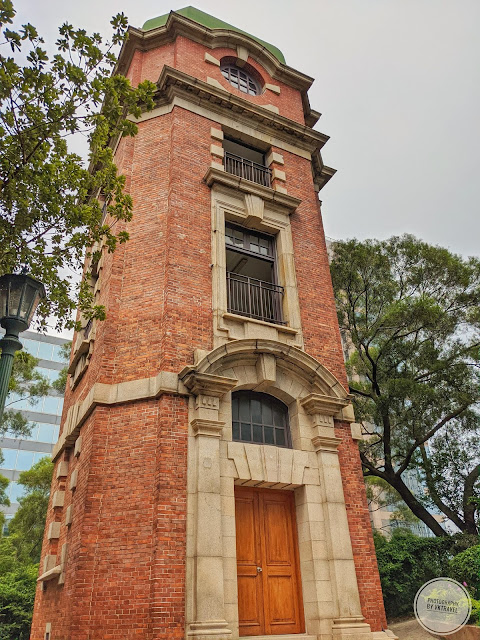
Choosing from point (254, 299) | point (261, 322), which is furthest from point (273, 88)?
point (261, 322)

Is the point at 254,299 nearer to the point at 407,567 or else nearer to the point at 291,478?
the point at 291,478

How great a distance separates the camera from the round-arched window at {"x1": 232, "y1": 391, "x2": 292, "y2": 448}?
29.6 feet

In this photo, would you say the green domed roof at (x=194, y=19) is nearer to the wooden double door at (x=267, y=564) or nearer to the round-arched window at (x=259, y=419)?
the round-arched window at (x=259, y=419)

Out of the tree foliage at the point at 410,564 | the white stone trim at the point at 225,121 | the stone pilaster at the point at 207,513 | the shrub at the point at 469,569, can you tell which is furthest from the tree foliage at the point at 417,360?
the stone pilaster at the point at 207,513

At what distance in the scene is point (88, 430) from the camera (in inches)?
345

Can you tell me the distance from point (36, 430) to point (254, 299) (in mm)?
40023

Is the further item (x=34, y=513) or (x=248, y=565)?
(x=34, y=513)

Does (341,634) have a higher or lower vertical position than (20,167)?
lower

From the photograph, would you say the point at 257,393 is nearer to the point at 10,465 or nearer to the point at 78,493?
the point at 78,493

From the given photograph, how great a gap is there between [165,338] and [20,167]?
11.7 feet

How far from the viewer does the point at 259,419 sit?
9312mm

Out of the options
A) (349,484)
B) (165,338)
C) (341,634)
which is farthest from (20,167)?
(341,634)

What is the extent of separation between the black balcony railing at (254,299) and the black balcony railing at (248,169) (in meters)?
3.05

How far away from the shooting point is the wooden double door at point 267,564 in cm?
787
